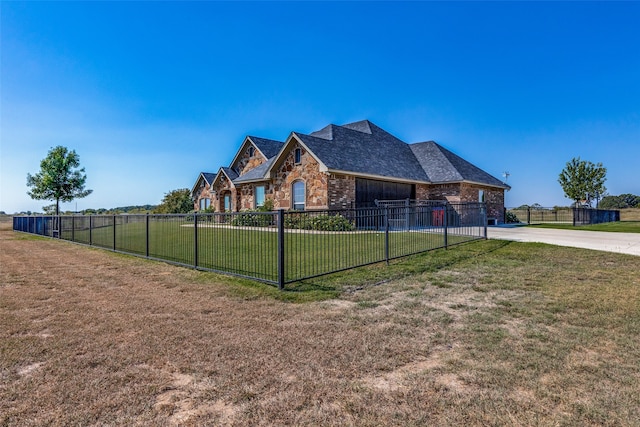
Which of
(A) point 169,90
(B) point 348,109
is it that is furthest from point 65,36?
(B) point 348,109

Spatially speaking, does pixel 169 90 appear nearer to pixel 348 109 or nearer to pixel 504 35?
pixel 348 109

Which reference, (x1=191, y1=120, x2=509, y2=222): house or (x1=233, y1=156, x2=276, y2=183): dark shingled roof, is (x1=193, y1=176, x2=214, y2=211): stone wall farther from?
(x1=233, y1=156, x2=276, y2=183): dark shingled roof

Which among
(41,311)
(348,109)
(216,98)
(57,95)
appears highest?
(348,109)

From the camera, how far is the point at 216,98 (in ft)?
63.1

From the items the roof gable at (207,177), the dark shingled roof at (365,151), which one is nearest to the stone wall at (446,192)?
the dark shingled roof at (365,151)

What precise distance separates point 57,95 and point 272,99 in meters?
10.8

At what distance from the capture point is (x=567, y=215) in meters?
33.4

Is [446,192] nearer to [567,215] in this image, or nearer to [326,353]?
[567,215]

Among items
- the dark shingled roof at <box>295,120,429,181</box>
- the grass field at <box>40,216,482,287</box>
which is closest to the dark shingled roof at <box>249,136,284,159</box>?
the dark shingled roof at <box>295,120,429,181</box>

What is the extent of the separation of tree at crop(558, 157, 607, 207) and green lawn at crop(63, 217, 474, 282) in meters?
36.1

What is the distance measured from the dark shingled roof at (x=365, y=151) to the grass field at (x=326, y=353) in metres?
12.3

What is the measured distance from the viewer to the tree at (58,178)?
2970 centimetres

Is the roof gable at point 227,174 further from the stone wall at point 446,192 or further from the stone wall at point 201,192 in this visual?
the stone wall at point 446,192

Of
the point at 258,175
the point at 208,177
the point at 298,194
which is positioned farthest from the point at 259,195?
the point at 208,177
